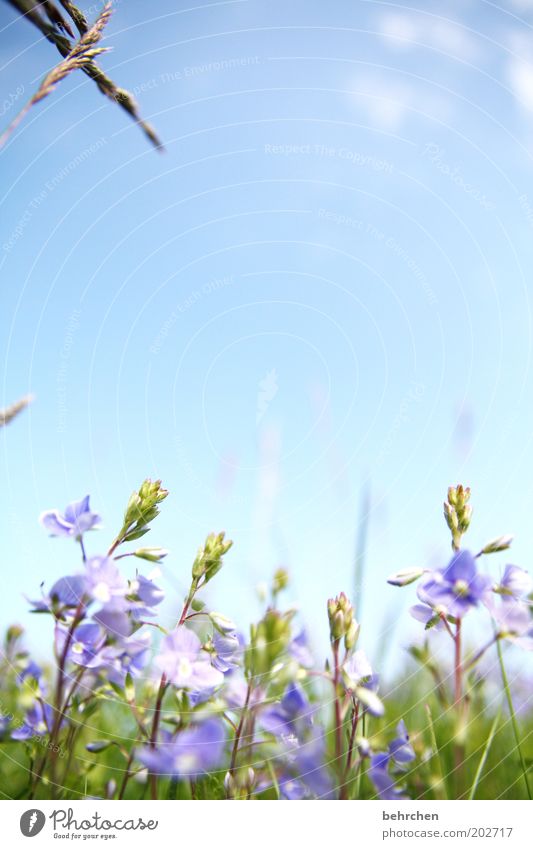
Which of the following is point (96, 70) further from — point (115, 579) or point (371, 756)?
→ point (371, 756)

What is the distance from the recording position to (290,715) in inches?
56.1

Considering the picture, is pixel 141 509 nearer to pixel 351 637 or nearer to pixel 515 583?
pixel 351 637

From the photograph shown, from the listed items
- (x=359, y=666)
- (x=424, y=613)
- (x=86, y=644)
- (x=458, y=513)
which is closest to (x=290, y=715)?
(x=359, y=666)

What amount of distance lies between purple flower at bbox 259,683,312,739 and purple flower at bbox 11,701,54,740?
0.49m

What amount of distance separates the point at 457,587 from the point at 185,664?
1.97 ft

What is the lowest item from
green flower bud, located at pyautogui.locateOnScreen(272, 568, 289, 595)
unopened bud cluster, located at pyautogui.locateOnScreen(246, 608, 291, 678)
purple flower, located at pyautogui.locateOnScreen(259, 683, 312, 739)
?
purple flower, located at pyautogui.locateOnScreen(259, 683, 312, 739)

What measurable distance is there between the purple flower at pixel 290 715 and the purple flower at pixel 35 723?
0.49m

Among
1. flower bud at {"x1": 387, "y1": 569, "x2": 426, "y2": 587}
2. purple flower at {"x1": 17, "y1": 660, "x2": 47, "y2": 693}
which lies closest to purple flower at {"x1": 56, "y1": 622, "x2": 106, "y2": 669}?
purple flower at {"x1": 17, "y1": 660, "x2": 47, "y2": 693}

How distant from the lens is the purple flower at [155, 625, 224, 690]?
1399 mm

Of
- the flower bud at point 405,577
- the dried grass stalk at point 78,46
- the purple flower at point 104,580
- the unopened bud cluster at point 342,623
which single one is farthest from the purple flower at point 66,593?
the dried grass stalk at point 78,46

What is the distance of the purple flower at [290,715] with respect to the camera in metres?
1.41

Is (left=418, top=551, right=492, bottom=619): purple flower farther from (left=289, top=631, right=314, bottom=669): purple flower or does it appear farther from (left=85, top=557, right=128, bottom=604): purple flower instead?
(left=85, top=557, right=128, bottom=604): purple flower

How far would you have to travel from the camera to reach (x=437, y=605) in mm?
1438
